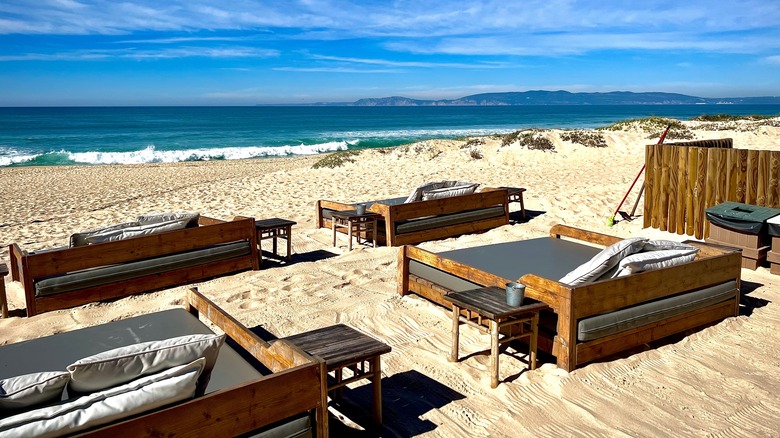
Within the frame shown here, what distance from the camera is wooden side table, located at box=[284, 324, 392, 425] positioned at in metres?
3.94

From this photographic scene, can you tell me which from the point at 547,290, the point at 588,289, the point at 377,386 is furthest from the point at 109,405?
the point at 588,289

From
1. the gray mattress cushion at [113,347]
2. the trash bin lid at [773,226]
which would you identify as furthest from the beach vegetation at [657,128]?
the gray mattress cushion at [113,347]

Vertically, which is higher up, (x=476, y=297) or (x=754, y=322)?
(x=476, y=297)

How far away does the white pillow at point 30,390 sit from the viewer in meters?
2.97

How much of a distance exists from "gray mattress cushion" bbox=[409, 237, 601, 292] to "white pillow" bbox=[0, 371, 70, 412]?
149 inches

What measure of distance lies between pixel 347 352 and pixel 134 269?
165 inches

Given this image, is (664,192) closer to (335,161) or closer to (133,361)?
(133,361)

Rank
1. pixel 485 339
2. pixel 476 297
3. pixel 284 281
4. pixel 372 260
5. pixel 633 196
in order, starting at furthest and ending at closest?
pixel 633 196
pixel 372 260
pixel 284 281
pixel 485 339
pixel 476 297

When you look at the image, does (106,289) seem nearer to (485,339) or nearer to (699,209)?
(485,339)

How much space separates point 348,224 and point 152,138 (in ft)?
146

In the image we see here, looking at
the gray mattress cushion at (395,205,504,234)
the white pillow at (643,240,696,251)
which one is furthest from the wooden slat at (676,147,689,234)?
the white pillow at (643,240,696,251)

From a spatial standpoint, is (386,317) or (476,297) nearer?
(476,297)

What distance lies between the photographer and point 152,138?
161 feet

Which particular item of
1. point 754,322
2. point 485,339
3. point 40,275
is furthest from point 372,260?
point 754,322
